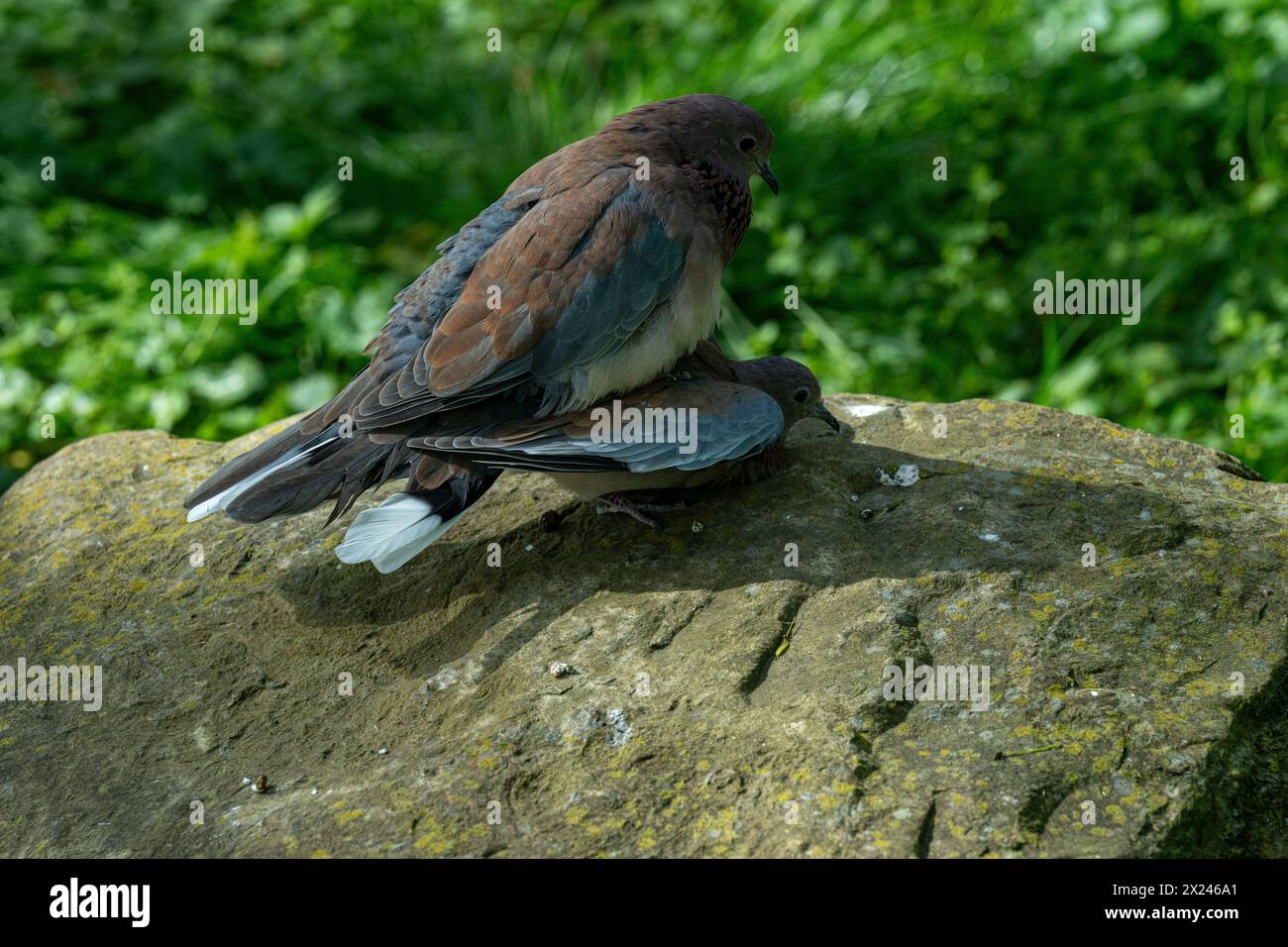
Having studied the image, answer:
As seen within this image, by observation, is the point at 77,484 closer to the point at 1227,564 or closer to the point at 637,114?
the point at 637,114

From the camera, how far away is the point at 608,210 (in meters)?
3.55

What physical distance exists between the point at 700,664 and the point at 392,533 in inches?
33.1

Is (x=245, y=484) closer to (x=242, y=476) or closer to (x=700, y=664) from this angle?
(x=242, y=476)

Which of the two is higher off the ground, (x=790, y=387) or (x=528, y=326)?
(x=528, y=326)

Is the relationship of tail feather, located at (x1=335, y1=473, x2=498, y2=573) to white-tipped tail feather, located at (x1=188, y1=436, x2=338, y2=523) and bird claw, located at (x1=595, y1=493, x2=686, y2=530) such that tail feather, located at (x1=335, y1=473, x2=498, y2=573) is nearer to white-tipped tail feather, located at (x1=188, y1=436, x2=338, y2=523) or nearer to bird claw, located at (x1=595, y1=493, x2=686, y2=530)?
white-tipped tail feather, located at (x1=188, y1=436, x2=338, y2=523)

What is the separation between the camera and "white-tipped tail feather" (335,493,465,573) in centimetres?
333

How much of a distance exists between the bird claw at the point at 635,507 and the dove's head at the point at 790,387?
1.49ft

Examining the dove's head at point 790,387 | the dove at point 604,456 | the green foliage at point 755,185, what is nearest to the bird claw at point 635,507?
the dove at point 604,456

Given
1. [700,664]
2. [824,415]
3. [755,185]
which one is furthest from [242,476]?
[755,185]

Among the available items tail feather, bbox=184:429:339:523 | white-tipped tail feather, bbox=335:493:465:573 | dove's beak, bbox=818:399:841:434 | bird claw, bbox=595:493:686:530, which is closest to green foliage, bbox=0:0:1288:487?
dove's beak, bbox=818:399:841:434

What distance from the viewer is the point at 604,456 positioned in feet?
11.2

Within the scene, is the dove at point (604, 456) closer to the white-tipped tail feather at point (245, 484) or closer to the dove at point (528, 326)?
the dove at point (528, 326)

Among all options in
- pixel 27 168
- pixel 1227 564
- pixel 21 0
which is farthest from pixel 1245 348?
pixel 21 0

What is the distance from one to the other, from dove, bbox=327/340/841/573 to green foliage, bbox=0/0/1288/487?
7.76 ft
